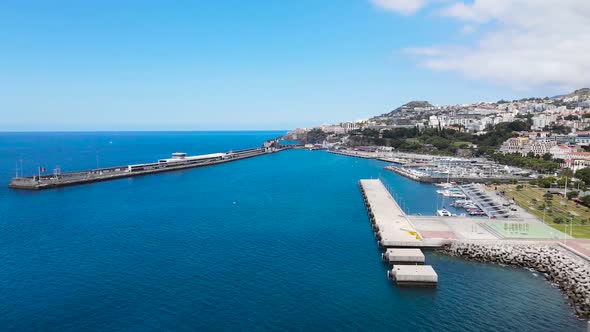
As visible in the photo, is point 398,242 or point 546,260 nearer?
point 546,260

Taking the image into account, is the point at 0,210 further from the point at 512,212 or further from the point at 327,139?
the point at 327,139

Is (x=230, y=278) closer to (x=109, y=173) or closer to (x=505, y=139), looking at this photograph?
(x=109, y=173)

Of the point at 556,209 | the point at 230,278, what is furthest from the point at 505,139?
the point at 230,278

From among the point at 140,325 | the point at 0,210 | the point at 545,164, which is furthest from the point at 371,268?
the point at 545,164

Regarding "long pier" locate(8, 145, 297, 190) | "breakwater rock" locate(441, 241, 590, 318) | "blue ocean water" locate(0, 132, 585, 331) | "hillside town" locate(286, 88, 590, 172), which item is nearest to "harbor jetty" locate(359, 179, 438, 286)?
"blue ocean water" locate(0, 132, 585, 331)

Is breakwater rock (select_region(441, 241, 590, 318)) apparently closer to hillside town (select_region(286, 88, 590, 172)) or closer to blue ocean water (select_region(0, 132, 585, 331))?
blue ocean water (select_region(0, 132, 585, 331))
